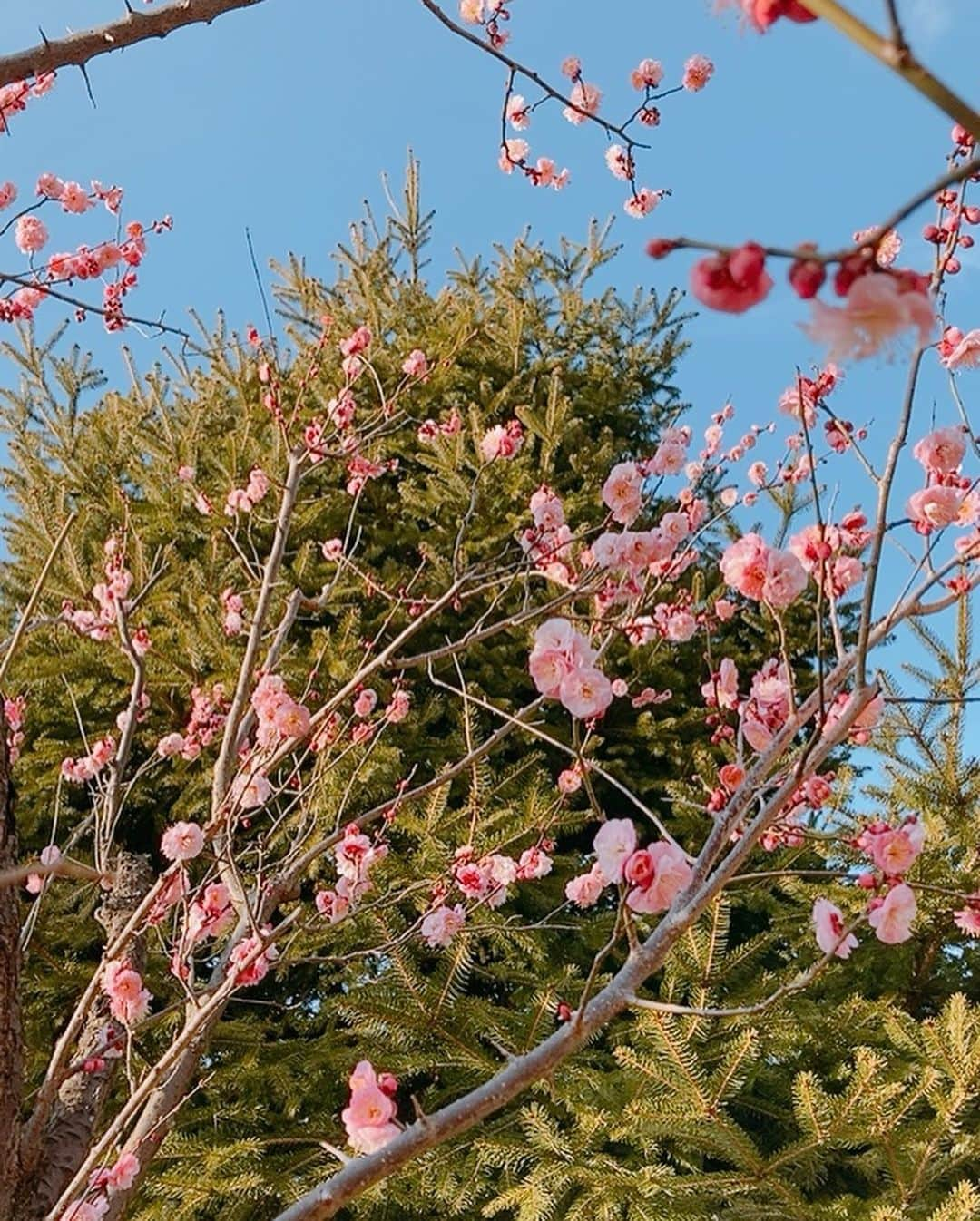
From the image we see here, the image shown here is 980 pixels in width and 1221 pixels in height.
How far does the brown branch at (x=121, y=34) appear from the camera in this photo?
2.06 meters

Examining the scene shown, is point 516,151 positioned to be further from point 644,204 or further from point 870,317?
point 870,317

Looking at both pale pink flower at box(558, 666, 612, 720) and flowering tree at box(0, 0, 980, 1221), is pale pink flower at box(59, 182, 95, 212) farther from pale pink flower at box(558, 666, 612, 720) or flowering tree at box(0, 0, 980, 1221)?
pale pink flower at box(558, 666, 612, 720)

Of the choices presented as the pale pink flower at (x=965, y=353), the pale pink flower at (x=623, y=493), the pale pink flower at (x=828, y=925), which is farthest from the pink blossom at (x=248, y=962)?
the pale pink flower at (x=965, y=353)

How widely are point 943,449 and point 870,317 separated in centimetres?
153

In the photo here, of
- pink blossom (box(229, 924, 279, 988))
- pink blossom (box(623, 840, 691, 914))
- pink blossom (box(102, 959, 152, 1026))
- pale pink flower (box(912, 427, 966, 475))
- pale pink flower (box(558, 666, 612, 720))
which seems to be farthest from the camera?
pink blossom (box(102, 959, 152, 1026))

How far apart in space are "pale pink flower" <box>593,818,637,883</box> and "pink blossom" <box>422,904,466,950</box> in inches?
58.4

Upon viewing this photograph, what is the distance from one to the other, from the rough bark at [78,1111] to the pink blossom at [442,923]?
891 mm

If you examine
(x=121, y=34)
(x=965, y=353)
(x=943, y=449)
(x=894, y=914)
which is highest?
(x=121, y=34)

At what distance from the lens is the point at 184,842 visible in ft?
8.87

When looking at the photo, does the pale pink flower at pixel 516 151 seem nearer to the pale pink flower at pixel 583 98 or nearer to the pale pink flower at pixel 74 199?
the pale pink flower at pixel 583 98

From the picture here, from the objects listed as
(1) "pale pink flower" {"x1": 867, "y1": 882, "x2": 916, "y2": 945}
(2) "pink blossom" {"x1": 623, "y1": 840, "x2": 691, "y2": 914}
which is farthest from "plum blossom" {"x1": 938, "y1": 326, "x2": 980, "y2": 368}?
(2) "pink blossom" {"x1": 623, "y1": 840, "x2": 691, "y2": 914}

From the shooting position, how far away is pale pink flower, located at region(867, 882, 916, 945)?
5.46ft

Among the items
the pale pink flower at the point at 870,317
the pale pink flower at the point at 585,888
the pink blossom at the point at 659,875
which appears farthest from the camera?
the pale pink flower at the point at 585,888

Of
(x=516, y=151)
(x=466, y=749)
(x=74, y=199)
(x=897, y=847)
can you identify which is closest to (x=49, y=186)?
(x=74, y=199)
